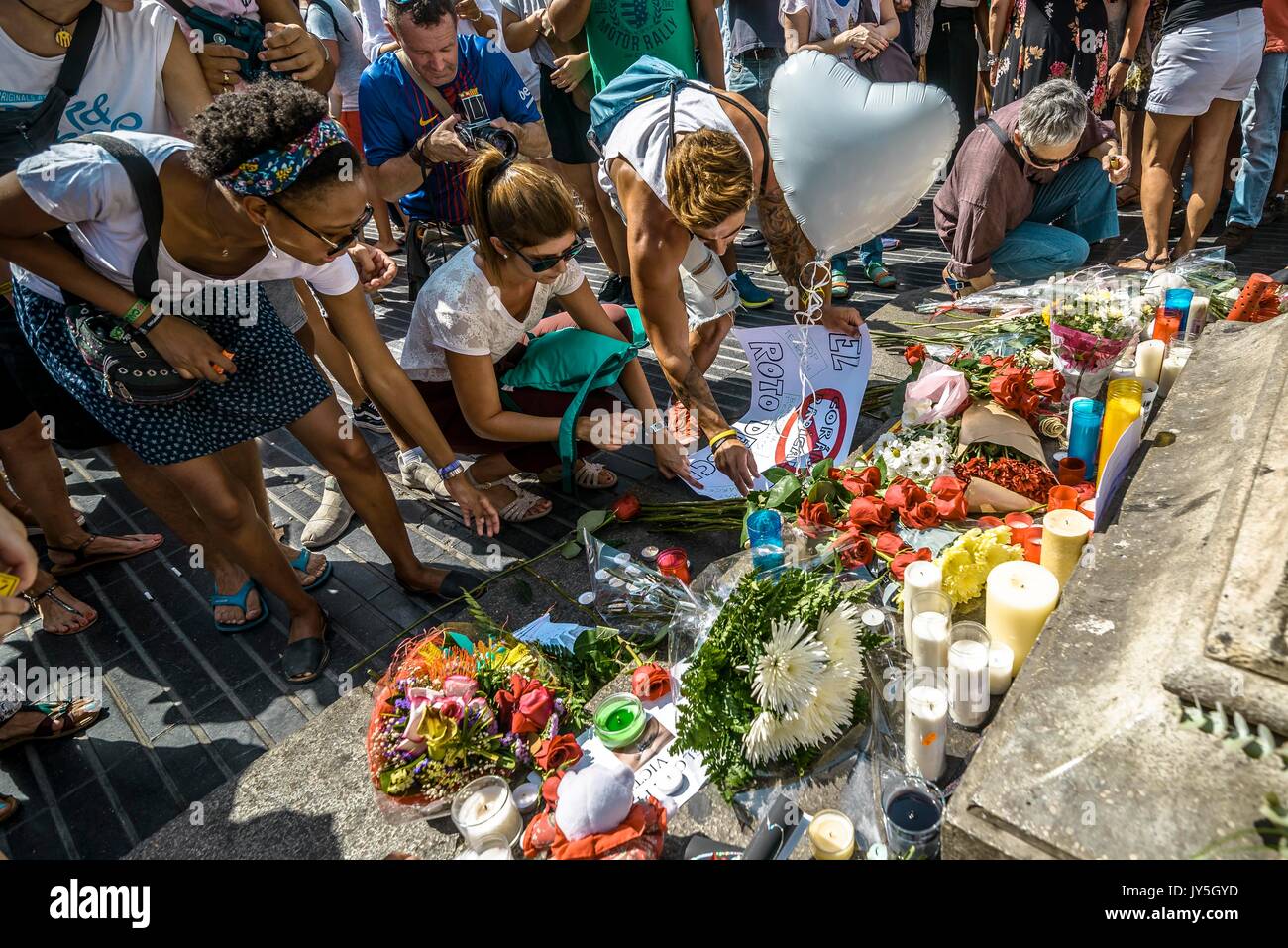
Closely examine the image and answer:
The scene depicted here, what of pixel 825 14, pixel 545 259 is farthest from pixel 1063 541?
pixel 825 14

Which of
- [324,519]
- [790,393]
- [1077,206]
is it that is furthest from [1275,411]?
[324,519]

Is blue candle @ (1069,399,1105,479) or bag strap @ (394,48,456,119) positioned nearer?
blue candle @ (1069,399,1105,479)

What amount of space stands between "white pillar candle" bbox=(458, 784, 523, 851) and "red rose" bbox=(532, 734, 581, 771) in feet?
0.43

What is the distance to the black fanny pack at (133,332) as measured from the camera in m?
2.21

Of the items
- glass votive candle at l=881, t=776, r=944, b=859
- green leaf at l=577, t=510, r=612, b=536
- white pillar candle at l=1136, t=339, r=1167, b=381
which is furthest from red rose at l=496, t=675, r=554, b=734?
white pillar candle at l=1136, t=339, r=1167, b=381

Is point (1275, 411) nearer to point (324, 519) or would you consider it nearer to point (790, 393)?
point (790, 393)

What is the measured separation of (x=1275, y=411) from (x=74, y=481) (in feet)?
17.1

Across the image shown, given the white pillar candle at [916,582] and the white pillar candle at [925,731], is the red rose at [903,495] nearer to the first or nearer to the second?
the white pillar candle at [916,582]

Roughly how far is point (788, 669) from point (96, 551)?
11.1 ft

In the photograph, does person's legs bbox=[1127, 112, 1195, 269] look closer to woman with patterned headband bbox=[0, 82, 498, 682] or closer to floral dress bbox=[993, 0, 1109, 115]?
floral dress bbox=[993, 0, 1109, 115]

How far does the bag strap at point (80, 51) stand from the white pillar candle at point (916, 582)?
3.15 m

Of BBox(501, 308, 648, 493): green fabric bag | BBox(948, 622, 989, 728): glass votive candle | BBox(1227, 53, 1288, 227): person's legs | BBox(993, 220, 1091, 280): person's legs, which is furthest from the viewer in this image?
BBox(1227, 53, 1288, 227): person's legs

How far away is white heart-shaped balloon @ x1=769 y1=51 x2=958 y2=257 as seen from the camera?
7.40 ft

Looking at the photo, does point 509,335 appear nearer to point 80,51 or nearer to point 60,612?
point 80,51
